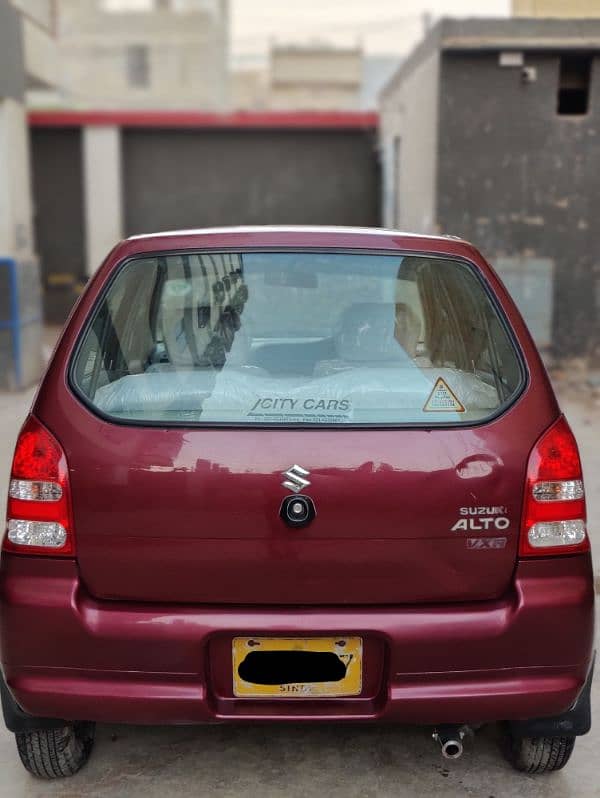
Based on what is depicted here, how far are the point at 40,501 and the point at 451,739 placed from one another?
1.27 m

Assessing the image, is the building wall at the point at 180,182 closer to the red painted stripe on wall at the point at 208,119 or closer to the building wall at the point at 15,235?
the red painted stripe on wall at the point at 208,119

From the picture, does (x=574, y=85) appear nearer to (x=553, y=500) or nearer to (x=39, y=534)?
(x=553, y=500)

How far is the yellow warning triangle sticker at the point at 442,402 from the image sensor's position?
8.51ft

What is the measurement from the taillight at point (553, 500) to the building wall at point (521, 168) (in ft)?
24.9

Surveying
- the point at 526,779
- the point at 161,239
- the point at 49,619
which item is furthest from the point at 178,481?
the point at 526,779

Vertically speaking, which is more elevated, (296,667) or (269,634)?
(269,634)

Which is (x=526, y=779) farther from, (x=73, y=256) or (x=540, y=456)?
(x=73, y=256)

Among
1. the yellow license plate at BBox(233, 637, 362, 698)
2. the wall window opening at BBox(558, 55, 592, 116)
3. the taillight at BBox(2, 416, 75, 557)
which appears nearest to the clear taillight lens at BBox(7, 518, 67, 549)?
the taillight at BBox(2, 416, 75, 557)

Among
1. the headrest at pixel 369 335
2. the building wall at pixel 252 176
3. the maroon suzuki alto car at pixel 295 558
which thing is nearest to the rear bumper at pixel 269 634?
the maroon suzuki alto car at pixel 295 558

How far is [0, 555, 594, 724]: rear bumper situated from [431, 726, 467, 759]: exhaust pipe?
0.51ft

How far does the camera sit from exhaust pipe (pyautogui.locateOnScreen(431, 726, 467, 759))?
2.69m

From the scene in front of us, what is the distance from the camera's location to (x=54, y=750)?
284cm

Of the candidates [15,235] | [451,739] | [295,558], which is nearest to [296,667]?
[295,558]

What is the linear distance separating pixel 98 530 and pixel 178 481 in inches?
9.4
